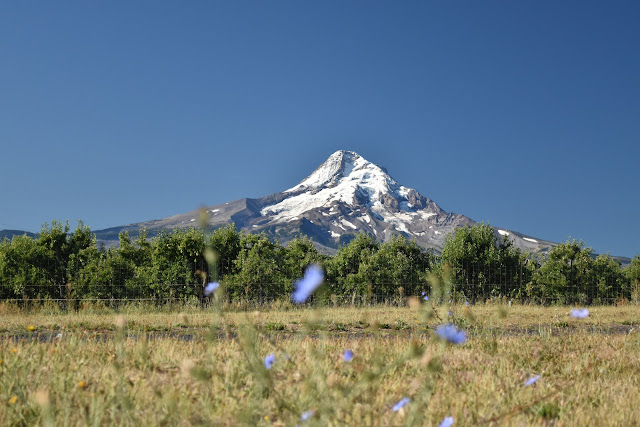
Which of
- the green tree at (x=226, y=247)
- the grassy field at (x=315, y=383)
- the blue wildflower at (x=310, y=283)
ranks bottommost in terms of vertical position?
the grassy field at (x=315, y=383)

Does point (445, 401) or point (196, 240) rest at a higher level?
point (196, 240)

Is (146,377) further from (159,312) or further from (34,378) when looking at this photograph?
(159,312)

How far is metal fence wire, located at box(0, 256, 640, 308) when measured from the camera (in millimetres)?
17688

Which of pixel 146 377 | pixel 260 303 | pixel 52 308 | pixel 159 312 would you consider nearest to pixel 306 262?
pixel 260 303

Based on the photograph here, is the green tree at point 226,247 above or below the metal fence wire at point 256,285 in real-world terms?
above

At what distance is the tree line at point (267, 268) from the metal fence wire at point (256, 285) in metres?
0.04

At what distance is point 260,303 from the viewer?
17906mm

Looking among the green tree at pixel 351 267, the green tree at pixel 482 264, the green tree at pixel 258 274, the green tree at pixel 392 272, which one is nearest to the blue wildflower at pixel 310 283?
the green tree at pixel 258 274

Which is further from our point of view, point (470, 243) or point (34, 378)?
point (470, 243)

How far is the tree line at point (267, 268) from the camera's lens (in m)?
18.2

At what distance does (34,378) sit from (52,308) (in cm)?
1342

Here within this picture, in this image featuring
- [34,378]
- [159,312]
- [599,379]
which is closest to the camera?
[34,378]

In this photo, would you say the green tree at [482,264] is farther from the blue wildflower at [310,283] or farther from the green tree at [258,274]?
the blue wildflower at [310,283]

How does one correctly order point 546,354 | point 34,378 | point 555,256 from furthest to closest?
point 555,256 < point 546,354 < point 34,378
